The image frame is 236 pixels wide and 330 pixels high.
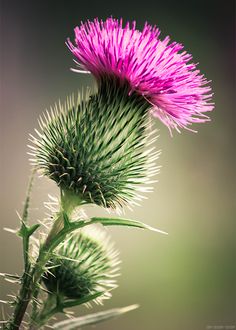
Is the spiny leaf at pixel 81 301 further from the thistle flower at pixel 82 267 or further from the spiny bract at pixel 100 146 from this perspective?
the spiny bract at pixel 100 146

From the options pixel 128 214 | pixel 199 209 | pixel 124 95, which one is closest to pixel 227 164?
pixel 199 209

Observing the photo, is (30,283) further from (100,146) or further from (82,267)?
(100,146)

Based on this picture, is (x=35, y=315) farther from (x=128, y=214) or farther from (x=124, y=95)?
(x=128, y=214)

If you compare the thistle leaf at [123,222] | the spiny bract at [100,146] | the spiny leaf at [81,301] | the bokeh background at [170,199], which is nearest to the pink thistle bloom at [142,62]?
the spiny bract at [100,146]

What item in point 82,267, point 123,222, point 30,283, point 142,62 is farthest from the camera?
point 82,267

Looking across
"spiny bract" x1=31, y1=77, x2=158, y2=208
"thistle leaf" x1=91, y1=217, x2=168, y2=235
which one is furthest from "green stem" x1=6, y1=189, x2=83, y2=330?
"spiny bract" x1=31, y1=77, x2=158, y2=208

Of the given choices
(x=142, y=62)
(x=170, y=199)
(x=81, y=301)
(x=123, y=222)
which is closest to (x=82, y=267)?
(x=81, y=301)
